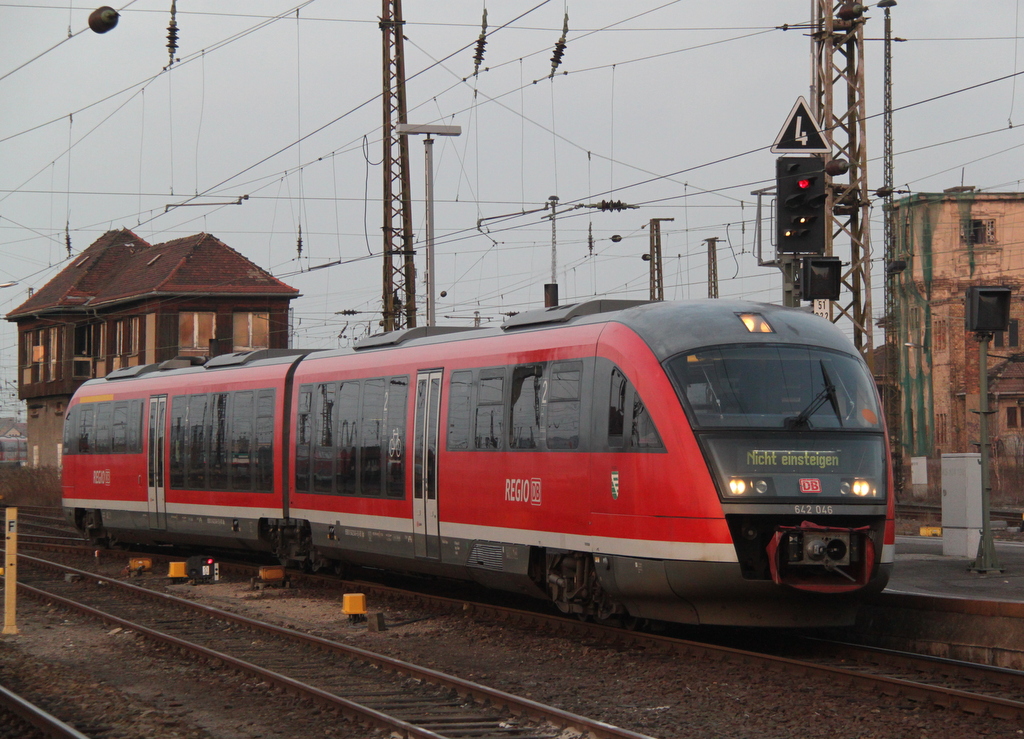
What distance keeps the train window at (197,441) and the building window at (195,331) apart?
29.6 m

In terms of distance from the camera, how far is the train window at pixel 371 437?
15977 mm

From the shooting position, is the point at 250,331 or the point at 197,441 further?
the point at 250,331

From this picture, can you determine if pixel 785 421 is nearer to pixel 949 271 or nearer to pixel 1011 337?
pixel 949 271

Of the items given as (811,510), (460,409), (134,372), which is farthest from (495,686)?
(134,372)

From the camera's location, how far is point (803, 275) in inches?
533

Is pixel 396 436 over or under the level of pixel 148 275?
under

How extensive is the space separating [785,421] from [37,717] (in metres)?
6.34

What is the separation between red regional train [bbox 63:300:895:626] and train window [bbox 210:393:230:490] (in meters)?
2.27

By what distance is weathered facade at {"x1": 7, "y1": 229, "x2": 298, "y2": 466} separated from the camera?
50594mm

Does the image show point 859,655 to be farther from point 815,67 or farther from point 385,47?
point 385,47

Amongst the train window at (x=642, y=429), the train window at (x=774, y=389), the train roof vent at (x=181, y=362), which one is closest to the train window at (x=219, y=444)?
the train roof vent at (x=181, y=362)

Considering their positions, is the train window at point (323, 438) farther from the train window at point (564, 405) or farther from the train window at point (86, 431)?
the train window at point (86, 431)

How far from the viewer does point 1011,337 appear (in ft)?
188

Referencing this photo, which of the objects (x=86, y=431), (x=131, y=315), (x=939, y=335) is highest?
(x=131, y=315)
